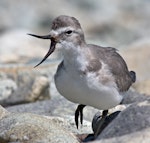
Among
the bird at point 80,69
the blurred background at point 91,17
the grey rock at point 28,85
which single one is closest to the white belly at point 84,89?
the bird at point 80,69

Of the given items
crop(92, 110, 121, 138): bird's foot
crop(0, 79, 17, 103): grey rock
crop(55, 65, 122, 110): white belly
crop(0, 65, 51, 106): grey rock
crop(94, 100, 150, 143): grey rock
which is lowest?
crop(0, 79, 17, 103): grey rock

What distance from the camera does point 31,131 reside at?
7.24 meters

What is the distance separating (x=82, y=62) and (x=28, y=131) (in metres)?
1.10

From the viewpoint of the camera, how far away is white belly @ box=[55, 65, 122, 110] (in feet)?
25.8

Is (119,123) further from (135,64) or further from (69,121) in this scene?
(135,64)

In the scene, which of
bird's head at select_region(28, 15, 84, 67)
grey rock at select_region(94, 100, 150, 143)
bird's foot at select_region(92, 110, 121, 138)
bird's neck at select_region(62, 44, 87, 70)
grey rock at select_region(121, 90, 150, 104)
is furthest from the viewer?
grey rock at select_region(121, 90, 150, 104)

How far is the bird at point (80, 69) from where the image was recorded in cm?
765

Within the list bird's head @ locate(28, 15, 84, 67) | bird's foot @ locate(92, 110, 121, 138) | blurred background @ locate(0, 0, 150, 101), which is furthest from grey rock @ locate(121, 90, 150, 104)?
blurred background @ locate(0, 0, 150, 101)

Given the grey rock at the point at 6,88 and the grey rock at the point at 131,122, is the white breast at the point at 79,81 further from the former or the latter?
the grey rock at the point at 6,88

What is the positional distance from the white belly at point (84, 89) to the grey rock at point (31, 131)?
575 mm

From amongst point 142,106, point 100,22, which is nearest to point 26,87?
point 142,106

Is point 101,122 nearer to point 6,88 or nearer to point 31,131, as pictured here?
point 31,131

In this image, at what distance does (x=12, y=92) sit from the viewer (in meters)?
12.3

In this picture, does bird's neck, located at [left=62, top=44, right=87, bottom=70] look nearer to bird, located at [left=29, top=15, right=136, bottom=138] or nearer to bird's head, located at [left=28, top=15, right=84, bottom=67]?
bird, located at [left=29, top=15, right=136, bottom=138]
